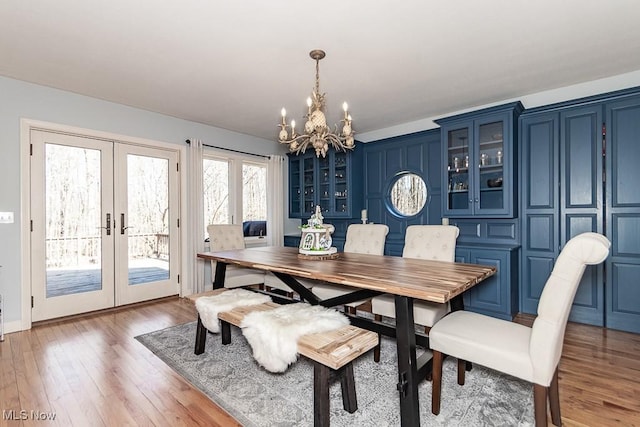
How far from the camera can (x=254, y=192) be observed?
17.4 feet

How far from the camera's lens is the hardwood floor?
5.78 feet

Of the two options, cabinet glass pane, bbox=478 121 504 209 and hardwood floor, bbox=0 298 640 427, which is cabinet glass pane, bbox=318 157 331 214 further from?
hardwood floor, bbox=0 298 640 427

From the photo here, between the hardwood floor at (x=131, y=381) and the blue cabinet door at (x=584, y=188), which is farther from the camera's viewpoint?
the blue cabinet door at (x=584, y=188)

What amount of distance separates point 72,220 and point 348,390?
11.5ft

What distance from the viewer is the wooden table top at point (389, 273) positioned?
158 cm

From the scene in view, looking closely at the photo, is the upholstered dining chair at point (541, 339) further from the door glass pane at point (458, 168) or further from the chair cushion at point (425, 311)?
the door glass pane at point (458, 168)

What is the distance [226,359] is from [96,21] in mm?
2603

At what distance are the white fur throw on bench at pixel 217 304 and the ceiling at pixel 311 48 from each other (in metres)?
1.98

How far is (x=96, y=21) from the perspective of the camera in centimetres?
216

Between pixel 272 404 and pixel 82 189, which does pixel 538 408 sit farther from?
pixel 82 189

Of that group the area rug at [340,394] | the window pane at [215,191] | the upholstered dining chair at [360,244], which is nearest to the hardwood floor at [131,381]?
the area rug at [340,394]

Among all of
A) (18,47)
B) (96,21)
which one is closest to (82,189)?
(18,47)

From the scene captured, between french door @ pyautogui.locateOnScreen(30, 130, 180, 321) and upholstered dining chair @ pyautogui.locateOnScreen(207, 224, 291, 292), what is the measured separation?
930 mm

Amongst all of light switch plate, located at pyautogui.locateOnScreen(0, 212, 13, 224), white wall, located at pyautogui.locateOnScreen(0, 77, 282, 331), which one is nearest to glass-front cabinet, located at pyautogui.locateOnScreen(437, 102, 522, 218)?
white wall, located at pyautogui.locateOnScreen(0, 77, 282, 331)
